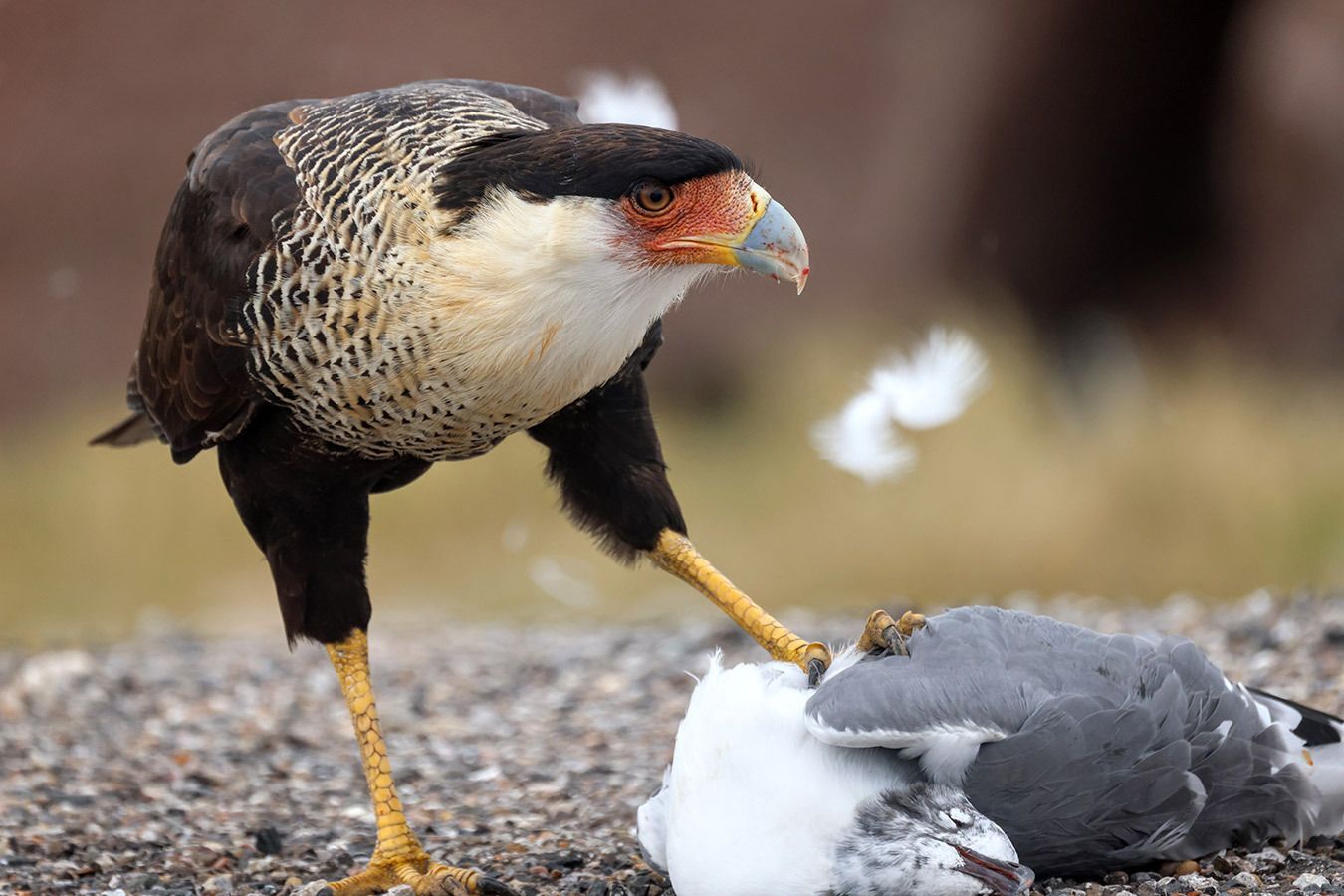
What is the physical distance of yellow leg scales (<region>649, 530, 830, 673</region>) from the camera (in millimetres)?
4051

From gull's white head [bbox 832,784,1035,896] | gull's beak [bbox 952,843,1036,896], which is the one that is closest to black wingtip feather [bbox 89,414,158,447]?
gull's white head [bbox 832,784,1035,896]

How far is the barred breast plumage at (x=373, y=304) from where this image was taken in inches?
132

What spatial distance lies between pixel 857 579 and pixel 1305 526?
2545 mm

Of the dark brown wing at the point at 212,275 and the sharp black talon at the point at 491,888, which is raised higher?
the dark brown wing at the point at 212,275

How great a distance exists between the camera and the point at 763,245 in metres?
3.23

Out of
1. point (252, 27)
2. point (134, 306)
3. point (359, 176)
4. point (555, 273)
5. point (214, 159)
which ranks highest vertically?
point (252, 27)

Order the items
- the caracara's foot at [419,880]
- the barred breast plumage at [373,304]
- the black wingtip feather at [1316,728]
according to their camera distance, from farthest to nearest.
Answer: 1. the caracara's foot at [419,880]
2. the black wingtip feather at [1316,728]
3. the barred breast plumage at [373,304]

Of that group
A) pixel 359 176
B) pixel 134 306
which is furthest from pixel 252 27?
pixel 359 176

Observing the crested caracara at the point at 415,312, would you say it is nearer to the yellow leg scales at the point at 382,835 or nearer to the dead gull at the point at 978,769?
the yellow leg scales at the point at 382,835

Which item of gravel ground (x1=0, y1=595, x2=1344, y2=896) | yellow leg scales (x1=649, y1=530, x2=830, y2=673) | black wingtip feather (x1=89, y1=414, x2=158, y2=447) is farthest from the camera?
black wingtip feather (x1=89, y1=414, x2=158, y2=447)

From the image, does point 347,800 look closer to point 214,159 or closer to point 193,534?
point 214,159

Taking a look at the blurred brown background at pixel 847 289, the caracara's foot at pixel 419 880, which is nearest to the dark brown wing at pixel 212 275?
the caracara's foot at pixel 419 880

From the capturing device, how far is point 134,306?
11.1 metres

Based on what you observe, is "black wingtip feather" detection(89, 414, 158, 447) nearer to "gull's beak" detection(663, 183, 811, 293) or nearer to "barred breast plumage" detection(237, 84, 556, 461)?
"barred breast plumage" detection(237, 84, 556, 461)
